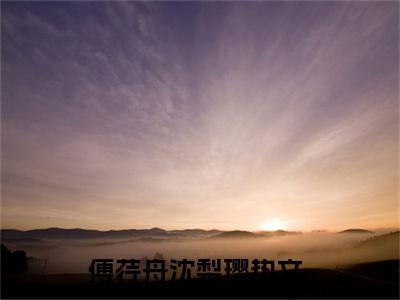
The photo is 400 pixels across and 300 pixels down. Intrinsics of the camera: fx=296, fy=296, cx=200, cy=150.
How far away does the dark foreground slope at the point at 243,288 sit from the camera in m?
27.2

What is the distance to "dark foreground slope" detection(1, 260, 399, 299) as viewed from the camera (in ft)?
89.2

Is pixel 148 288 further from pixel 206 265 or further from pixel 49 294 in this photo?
pixel 49 294

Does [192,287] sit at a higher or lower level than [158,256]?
lower

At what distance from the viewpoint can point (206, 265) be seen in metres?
31.6

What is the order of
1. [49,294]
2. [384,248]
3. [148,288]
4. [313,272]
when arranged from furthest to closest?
[384,248] → [313,272] → [148,288] → [49,294]

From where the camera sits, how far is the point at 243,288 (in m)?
29.1

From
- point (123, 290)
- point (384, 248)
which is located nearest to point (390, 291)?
point (123, 290)

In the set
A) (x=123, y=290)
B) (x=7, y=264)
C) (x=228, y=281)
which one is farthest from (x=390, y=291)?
(x=7, y=264)

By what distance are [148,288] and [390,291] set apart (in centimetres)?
2294

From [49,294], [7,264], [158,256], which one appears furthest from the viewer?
[158,256]

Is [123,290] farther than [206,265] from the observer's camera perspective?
No

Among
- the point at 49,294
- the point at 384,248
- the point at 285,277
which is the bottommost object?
the point at 49,294

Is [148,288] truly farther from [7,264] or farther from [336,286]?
[7,264]

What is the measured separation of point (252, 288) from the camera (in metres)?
29.2
